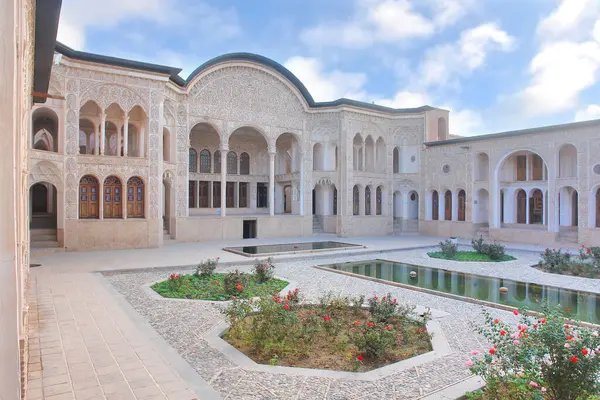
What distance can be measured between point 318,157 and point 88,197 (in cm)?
1328

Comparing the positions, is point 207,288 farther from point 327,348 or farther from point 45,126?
point 45,126

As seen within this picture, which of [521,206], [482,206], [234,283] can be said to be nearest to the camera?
[234,283]

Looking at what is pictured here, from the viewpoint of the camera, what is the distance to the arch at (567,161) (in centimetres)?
2066

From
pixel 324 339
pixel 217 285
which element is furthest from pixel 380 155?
pixel 324 339

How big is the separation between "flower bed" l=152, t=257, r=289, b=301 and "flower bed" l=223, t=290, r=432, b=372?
7.02 ft

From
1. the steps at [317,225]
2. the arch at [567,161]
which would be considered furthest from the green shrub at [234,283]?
the arch at [567,161]

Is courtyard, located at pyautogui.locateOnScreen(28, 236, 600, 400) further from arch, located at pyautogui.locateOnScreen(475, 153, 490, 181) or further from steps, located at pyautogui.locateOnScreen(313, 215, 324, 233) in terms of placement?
steps, located at pyautogui.locateOnScreen(313, 215, 324, 233)

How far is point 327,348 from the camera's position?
6.00 meters

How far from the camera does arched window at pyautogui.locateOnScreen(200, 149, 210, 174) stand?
25.9 m

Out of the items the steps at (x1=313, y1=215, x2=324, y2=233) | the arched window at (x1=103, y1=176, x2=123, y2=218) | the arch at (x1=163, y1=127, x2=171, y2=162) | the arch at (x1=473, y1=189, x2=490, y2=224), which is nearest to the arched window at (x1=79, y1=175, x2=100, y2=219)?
the arched window at (x1=103, y1=176, x2=123, y2=218)

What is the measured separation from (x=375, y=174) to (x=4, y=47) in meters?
25.0

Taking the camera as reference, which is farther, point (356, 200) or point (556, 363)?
point (356, 200)

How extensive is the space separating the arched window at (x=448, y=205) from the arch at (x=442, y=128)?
4.33 m

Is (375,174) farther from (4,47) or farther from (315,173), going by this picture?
(4,47)
